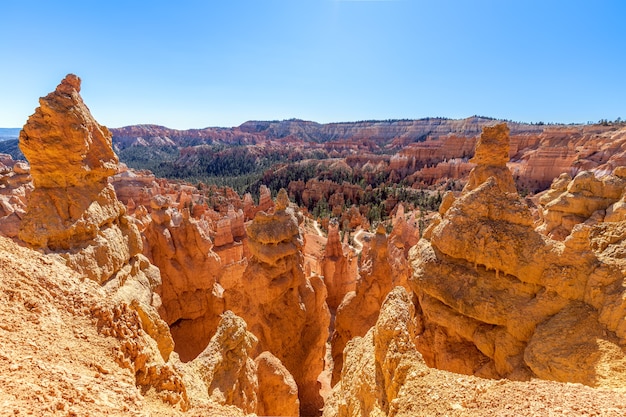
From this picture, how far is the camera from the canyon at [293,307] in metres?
3.14

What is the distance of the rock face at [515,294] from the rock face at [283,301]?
12.8 feet

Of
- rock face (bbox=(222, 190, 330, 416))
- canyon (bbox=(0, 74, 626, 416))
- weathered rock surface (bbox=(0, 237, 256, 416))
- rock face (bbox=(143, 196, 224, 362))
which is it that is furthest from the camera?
rock face (bbox=(143, 196, 224, 362))

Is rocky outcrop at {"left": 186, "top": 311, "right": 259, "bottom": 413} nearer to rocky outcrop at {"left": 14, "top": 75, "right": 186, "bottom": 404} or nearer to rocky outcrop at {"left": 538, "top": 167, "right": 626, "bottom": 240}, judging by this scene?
rocky outcrop at {"left": 14, "top": 75, "right": 186, "bottom": 404}

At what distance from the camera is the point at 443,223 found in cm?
790

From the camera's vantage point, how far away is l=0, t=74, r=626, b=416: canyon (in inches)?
123

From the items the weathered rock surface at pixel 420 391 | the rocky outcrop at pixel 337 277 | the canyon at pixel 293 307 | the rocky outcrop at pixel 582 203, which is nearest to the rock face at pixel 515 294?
the canyon at pixel 293 307

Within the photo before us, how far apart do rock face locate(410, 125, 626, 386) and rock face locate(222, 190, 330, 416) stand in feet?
12.8

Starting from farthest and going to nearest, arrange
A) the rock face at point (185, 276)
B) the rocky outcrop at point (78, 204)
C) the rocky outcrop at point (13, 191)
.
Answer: the rocky outcrop at point (13, 191)
the rock face at point (185, 276)
the rocky outcrop at point (78, 204)

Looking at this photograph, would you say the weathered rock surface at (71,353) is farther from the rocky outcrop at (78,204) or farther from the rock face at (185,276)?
the rock face at (185,276)

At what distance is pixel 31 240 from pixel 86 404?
451cm

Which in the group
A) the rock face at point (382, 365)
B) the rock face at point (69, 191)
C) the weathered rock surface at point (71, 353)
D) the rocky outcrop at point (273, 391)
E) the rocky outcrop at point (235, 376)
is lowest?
the rocky outcrop at point (273, 391)

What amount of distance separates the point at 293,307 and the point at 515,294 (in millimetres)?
6113

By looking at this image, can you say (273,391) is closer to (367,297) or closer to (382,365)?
(382,365)

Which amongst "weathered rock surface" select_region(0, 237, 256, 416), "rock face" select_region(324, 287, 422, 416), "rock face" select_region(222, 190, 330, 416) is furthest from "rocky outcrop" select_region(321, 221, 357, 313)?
"weathered rock surface" select_region(0, 237, 256, 416)
